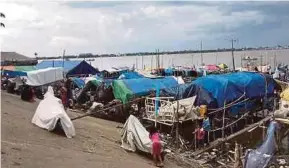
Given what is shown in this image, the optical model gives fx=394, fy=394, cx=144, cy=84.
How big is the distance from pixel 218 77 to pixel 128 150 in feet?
24.8

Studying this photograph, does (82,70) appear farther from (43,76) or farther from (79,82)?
(43,76)

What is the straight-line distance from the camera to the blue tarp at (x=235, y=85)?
18438 mm

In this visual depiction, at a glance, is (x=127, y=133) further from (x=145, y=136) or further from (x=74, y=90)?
(x=74, y=90)

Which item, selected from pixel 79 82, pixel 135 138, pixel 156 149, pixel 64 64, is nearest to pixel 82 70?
pixel 64 64

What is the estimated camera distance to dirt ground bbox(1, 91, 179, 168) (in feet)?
31.4

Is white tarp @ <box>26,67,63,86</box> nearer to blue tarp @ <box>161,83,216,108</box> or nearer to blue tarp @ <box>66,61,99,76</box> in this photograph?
blue tarp @ <box>66,61,99,76</box>

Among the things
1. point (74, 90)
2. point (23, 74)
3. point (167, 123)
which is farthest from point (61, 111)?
point (23, 74)

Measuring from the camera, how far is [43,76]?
26297mm

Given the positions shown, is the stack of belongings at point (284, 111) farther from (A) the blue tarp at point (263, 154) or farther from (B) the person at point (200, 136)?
(B) the person at point (200, 136)

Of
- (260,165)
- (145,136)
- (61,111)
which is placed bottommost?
(260,165)

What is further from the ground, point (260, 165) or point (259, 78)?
point (259, 78)

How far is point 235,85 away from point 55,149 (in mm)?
10995

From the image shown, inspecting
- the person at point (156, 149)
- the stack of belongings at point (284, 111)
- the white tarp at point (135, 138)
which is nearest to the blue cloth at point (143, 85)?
the stack of belongings at point (284, 111)

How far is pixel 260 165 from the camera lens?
12648mm
